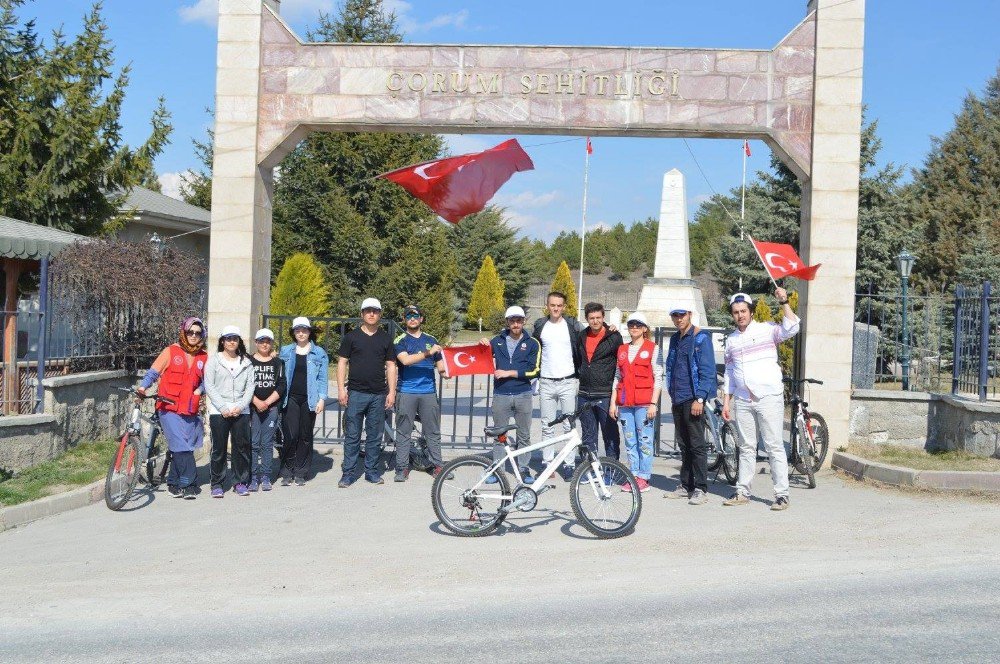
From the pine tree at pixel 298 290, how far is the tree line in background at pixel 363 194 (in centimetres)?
10

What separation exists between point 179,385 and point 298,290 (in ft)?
57.8

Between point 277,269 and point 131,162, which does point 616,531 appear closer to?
point 131,162

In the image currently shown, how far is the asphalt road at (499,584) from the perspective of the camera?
16.9 ft

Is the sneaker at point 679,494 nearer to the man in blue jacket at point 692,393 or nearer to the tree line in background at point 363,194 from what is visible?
the man in blue jacket at point 692,393

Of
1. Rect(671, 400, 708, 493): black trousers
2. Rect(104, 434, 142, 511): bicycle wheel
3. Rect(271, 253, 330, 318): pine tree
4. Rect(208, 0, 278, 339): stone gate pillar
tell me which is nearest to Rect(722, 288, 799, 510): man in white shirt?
Rect(671, 400, 708, 493): black trousers

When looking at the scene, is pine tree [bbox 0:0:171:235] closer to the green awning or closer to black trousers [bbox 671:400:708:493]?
the green awning

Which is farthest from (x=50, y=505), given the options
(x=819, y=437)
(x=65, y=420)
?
(x=819, y=437)

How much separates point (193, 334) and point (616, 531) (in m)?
4.65

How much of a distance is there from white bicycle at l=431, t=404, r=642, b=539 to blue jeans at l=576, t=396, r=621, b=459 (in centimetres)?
194

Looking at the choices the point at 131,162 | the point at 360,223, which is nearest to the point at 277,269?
the point at 360,223

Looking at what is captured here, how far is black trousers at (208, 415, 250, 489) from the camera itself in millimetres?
9461

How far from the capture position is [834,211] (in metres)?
11.8

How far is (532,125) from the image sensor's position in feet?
39.1

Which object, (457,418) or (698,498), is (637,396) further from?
(457,418)
